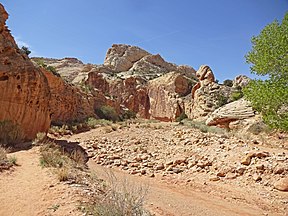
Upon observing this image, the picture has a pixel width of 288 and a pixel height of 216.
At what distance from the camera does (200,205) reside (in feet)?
19.0

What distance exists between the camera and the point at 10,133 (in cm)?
971

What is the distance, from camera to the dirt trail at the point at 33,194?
389cm

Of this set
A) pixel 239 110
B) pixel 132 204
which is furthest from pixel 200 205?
pixel 239 110

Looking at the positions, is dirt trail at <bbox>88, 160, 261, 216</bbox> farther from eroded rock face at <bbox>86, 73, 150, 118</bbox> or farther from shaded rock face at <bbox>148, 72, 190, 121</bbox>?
eroded rock face at <bbox>86, 73, 150, 118</bbox>

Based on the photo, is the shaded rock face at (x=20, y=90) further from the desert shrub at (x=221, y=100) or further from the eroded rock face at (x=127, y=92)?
the eroded rock face at (x=127, y=92)

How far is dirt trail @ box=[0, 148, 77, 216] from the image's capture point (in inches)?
153

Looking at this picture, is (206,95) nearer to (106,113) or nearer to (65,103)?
(106,113)

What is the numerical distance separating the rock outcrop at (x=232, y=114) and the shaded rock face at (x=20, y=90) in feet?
36.6

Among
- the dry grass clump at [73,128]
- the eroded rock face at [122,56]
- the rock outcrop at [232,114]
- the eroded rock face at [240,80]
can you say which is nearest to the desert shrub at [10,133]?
the dry grass clump at [73,128]

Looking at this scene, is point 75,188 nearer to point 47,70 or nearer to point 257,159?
point 257,159

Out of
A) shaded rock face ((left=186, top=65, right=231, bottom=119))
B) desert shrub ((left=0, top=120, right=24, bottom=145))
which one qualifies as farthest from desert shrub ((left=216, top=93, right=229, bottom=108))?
desert shrub ((left=0, top=120, right=24, bottom=145))

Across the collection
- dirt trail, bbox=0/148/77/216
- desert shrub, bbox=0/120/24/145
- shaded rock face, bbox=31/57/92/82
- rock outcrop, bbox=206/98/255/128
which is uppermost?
shaded rock face, bbox=31/57/92/82

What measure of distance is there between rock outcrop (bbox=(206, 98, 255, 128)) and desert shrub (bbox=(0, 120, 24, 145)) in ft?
40.7

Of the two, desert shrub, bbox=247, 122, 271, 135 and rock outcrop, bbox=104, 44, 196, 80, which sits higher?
rock outcrop, bbox=104, 44, 196, 80
